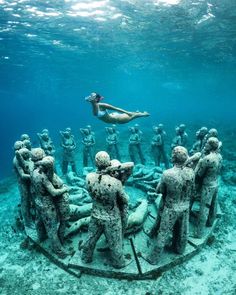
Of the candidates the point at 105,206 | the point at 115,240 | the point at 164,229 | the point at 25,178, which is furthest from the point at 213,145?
the point at 25,178

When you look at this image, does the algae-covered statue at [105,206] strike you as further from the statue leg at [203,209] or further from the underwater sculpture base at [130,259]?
the statue leg at [203,209]

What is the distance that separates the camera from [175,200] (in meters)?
5.93

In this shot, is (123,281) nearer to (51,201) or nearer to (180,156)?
(51,201)

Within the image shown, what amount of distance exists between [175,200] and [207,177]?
1678 millimetres

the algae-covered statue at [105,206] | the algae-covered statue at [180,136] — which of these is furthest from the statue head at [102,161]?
the algae-covered statue at [180,136]

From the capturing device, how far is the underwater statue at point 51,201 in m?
6.06

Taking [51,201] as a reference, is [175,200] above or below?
above

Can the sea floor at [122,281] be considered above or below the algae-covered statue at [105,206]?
below

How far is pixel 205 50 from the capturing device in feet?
77.1

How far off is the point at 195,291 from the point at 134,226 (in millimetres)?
2276

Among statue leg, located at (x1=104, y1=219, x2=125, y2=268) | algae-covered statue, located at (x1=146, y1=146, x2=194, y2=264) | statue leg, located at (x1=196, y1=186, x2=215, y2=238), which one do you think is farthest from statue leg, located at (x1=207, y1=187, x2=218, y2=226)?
statue leg, located at (x1=104, y1=219, x2=125, y2=268)

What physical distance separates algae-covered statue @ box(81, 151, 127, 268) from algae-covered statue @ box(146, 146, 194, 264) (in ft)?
3.38

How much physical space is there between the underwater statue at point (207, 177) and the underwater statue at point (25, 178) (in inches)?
211

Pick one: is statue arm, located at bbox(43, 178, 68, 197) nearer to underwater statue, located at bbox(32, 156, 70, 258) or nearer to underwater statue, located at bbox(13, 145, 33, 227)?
underwater statue, located at bbox(32, 156, 70, 258)
